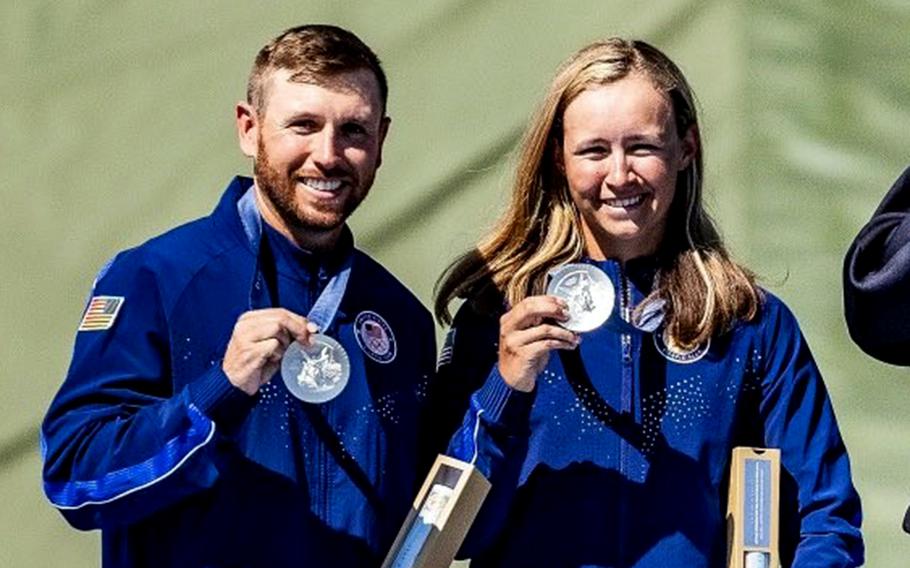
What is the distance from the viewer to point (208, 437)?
361 centimetres

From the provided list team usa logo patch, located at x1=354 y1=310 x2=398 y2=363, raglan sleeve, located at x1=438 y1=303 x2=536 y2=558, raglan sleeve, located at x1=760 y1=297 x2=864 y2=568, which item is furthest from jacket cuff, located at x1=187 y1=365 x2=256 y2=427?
raglan sleeve, located at x1=760 y1=297 x2=864 y2=568

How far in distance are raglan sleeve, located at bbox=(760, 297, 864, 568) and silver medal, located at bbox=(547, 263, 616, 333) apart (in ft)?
0.99

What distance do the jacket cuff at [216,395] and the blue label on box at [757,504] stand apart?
809 mm

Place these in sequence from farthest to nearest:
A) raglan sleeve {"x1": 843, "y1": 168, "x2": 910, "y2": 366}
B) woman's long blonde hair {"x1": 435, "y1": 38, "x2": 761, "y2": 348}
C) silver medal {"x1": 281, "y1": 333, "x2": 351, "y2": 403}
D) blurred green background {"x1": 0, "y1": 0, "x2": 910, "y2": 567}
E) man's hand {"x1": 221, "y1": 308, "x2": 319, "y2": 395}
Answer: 1. blurred green background {"x1": 0, "y1": 0, "x2": 910, "y2": 567}
2. woman's long blonde hair {"x1": 435, "y1": 38, "x2": 761, "y2": 348}
3. silver medal {"x1": 281, "y1": 333, "x2": 351, "y2": 403}
4. man's hand {"x1": 221, "y1": 308, "x2": 319, "y2": 395}
5. raglan sleeve {"x1": 843, "y1": 168, "x2": 910, "y2": 366}

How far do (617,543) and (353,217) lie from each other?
160cm

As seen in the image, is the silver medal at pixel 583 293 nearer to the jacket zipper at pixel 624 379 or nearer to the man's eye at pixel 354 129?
the jacket zipper at pixel 624 379

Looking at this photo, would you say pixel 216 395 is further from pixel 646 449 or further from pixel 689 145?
pixel 689 145

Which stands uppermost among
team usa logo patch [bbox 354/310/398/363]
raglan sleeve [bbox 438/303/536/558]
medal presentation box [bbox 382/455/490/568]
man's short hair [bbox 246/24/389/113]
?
man's short hair [bbox 246/24/389/113]

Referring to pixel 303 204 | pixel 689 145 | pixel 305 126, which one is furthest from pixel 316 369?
pixel 689 145

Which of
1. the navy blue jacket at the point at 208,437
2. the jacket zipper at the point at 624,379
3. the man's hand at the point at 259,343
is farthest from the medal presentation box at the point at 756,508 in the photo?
the man's hand at the point at 259,343

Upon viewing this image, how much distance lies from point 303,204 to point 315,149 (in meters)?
0.09

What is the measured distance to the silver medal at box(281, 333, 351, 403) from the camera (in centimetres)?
370

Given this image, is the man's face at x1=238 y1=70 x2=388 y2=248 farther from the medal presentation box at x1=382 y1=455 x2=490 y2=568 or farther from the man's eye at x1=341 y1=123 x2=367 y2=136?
the medal presentation box at x1=382 y1=455 x2=490 y2=568

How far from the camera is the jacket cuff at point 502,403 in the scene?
12.6 feet
